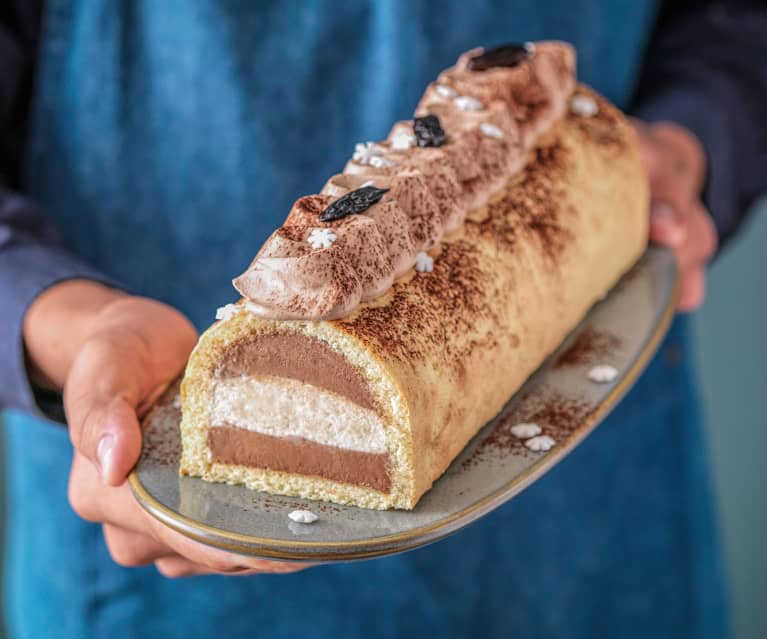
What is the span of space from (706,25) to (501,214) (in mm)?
1332

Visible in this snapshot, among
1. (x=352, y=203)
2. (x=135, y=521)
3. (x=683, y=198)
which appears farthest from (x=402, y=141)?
(x=683, y=198)

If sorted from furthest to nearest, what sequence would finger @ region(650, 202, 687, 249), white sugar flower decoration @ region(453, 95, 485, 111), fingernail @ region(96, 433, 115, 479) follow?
finger @ region(650, 202, 687, 249)
white sugar flower decoration @ region(453, 95, 485, 111)
fingernail @ region(96, 433, 115, 479)

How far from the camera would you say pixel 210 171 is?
203cm

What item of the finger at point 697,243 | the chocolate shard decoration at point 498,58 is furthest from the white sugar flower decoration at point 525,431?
the finger at point 697,243

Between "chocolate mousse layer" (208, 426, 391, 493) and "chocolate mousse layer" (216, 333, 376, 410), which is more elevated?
"chocolate mousse layer" (216, 333, 376, 410)

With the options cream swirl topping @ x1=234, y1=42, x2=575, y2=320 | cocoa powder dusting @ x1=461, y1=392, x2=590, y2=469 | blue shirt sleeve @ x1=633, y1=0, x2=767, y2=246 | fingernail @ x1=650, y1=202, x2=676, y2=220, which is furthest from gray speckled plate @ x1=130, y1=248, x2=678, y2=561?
blue shirt sleeve @ x1=633, y1=0, x2=767, y2=246

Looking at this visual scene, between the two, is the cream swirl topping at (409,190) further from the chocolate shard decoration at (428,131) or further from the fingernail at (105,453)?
the fingernail at (105,453)

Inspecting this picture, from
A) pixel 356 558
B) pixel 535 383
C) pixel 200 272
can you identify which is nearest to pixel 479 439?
pixel 535 383

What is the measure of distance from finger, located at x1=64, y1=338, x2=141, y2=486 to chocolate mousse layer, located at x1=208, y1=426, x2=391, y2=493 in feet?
0.38

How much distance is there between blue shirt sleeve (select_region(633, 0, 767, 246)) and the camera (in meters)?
2.45

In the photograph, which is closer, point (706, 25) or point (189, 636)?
point (189, 636)

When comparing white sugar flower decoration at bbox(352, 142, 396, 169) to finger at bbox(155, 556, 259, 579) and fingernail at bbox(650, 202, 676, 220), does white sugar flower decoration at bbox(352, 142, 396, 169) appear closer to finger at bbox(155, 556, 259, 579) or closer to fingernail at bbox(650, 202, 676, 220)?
finger at bbox(155, 556, 259, 579)

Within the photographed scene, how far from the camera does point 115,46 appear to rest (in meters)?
1.96

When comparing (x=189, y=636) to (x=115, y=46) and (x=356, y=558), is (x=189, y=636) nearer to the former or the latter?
(x=356, y=558)
